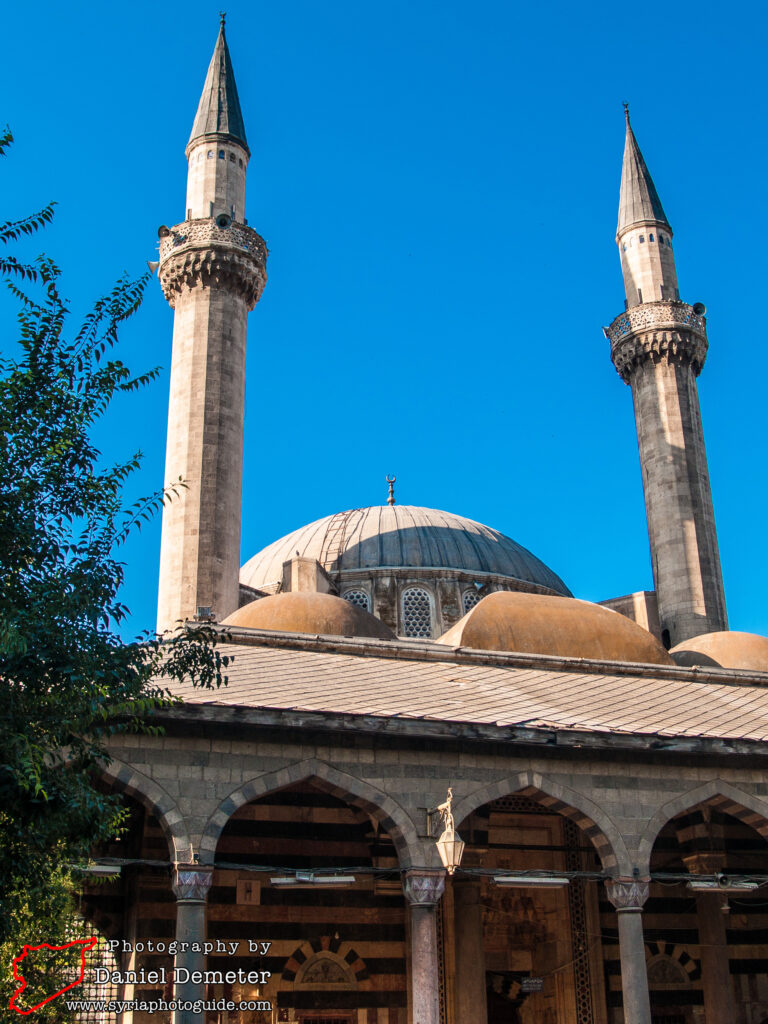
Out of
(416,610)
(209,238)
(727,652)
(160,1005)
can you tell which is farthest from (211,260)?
(160,1005)

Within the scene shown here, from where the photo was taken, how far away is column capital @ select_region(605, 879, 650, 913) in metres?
12.7

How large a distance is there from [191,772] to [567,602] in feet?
30.1

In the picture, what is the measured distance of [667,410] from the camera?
1110 inches

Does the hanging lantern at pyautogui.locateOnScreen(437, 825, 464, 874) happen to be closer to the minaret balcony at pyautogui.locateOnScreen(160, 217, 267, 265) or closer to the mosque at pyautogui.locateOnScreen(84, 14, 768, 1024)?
the mosque at pyautogui.locateOnScreen(84, 14, 768, 1024)

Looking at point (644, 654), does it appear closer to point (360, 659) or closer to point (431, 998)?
point (360, 659)

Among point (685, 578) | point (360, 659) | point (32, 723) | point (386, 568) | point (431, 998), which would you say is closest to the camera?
point (32, 723)

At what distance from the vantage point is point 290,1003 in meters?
14.6

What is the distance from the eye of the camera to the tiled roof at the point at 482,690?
42.4 feet

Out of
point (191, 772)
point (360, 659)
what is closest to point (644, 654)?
point (360, 659)

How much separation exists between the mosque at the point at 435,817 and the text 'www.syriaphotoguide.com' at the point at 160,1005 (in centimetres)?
4

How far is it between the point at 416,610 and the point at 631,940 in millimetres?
17756

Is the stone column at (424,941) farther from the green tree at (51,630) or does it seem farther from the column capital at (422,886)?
the green tree at (51,630)

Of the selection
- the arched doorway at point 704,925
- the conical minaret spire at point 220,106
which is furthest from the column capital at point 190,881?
the conical minaret spire at point 220,106

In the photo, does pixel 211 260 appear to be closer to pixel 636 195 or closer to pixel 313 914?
pixel 636 195
